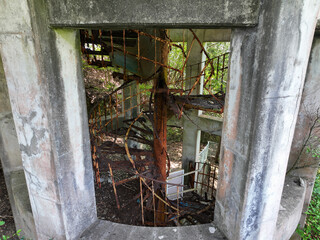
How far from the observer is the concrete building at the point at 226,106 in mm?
1681

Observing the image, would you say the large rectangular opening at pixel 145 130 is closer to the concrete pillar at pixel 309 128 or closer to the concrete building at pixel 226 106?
the concrete pillar at pixel 309 128

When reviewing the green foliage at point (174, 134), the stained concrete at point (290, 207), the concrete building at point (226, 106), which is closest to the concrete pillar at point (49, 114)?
the concrete building at point (226, 106)

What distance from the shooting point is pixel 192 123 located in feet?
33.3

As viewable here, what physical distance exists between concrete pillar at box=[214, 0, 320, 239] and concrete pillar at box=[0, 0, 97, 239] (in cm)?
164

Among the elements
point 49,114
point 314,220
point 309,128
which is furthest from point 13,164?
point 314,220

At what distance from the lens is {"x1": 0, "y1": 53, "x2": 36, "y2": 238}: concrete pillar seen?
320cm

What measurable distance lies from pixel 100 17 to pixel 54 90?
823 mm

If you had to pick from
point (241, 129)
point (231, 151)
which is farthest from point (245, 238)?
point (241, 129)

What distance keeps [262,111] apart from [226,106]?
1.43ft

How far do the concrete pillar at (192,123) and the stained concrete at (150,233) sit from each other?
24.2ft

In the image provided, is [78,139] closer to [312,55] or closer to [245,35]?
[245,35]

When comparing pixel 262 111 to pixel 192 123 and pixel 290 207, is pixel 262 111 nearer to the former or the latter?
pixel 290 207

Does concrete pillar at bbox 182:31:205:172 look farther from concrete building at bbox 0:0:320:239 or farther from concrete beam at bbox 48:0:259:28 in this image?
concrete beam at bbox 48:0:259:28

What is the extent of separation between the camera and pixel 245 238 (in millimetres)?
2279
